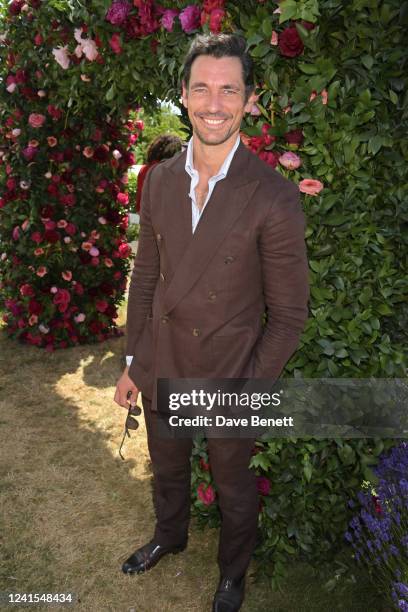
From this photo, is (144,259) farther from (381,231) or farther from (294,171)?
(381,231)

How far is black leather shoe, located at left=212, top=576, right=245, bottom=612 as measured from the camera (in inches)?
118

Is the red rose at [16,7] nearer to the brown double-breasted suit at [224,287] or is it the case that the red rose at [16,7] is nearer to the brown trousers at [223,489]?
the brown double-breasted suit at [224,287]

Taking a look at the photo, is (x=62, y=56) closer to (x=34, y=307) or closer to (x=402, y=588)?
(x=34, y=307)

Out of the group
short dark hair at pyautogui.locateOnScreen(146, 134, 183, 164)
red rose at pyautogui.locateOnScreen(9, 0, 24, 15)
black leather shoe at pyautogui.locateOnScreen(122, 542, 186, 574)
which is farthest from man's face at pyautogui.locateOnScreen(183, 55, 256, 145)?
red rose at pyautogui.locateOnScreen(9, 0, 24, 15)

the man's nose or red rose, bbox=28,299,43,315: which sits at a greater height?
the man's nose

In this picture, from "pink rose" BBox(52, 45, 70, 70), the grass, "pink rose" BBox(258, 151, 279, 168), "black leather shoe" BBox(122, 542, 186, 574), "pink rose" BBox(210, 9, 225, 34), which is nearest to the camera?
"pink rose" BBox(210, 9, 225, 34)

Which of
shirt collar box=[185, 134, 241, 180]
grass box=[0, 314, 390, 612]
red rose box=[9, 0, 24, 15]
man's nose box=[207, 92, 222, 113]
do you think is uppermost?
red rose box=[9, 0, 24, 15]

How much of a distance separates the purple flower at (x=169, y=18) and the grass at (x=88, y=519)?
307 centimetres

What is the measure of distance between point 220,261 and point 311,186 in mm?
643

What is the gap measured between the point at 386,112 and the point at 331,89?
1.00 ft

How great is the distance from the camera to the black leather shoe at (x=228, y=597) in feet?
9.87

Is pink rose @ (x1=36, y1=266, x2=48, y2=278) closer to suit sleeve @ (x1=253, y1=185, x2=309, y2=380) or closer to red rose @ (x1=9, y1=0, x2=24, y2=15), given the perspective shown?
red rose @ (x1=9, y1=0, x2=24, y2=15)

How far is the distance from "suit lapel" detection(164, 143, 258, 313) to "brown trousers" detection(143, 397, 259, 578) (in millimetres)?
848

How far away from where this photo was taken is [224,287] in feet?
7.93
